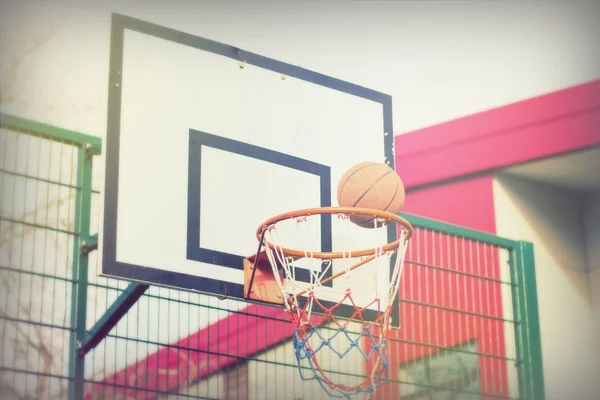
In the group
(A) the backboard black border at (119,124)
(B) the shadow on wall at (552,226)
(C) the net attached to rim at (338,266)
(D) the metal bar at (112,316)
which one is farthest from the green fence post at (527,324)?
(D) the metal bar at (112,316)

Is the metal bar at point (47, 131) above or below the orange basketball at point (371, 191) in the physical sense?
above

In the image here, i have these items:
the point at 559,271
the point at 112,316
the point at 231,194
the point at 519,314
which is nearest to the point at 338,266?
the point at 231,194

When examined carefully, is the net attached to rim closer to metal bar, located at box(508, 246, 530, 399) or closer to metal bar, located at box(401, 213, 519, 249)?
metal bar, located at box(401, 213, 519, 249)

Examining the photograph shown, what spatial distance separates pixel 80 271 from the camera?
166 inches

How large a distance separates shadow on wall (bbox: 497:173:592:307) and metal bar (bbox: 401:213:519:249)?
0.45 m


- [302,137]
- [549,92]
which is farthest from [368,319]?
[549,92]

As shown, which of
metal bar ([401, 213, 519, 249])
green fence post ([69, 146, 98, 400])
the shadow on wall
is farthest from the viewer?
the shadow on wall

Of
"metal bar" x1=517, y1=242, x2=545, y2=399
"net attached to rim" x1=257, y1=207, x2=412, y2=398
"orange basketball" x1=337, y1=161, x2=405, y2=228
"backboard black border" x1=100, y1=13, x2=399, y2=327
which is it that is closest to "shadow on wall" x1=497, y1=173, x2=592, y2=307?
"metal bar" x1=517, y1=242, x2=545, y2=399

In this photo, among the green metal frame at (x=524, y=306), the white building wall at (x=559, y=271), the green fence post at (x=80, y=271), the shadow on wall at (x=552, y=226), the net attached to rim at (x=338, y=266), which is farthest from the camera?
the shadow on wall at (x=552, y=226)

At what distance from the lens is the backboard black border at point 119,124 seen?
143 inches

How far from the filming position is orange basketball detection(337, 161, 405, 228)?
4031mm

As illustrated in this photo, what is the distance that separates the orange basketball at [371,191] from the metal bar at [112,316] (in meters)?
0.87

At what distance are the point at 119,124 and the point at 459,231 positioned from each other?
2.12 metres

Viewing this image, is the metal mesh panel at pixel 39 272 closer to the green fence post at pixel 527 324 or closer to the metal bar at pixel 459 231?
the metal bar at pixel 459 231
